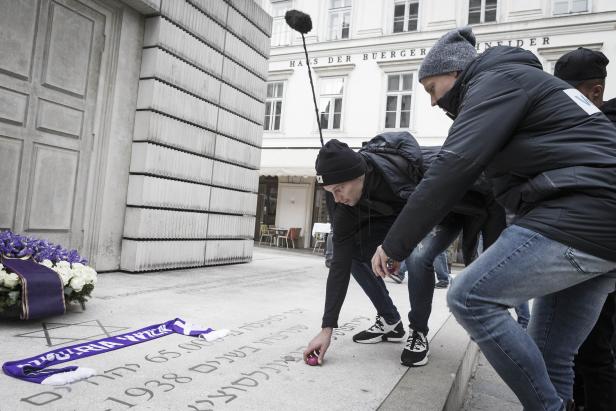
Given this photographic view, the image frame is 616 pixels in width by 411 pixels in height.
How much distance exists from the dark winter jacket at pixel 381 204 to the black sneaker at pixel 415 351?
0.50 m

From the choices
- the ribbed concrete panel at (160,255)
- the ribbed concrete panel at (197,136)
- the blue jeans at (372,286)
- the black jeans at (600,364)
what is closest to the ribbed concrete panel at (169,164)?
the ribbed concrete panel at (197,136)

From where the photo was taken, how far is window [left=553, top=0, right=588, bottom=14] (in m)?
12.3

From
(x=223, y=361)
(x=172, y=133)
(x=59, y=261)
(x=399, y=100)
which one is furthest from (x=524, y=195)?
(x=399, y=100)

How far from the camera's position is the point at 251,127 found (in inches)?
285

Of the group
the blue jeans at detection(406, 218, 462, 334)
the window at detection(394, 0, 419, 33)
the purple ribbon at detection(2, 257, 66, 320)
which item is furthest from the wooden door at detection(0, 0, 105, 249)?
the window at detection(394, 0, 419, 33)

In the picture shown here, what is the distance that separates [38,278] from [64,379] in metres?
1.18

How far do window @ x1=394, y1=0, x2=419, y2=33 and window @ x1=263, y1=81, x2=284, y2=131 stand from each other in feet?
14.3

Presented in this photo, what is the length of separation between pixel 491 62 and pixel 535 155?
0.37m

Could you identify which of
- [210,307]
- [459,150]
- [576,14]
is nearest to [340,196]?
[459,150]

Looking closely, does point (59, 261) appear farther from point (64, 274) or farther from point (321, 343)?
point (321, 343)

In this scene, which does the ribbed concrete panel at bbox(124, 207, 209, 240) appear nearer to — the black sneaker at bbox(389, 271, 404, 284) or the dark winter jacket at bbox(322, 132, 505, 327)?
the black sneaker at bbox(389, 271, 404, 284)

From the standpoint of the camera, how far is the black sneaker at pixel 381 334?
296 cm

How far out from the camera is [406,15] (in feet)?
46.6

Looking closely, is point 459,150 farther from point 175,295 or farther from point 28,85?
point 28,85
